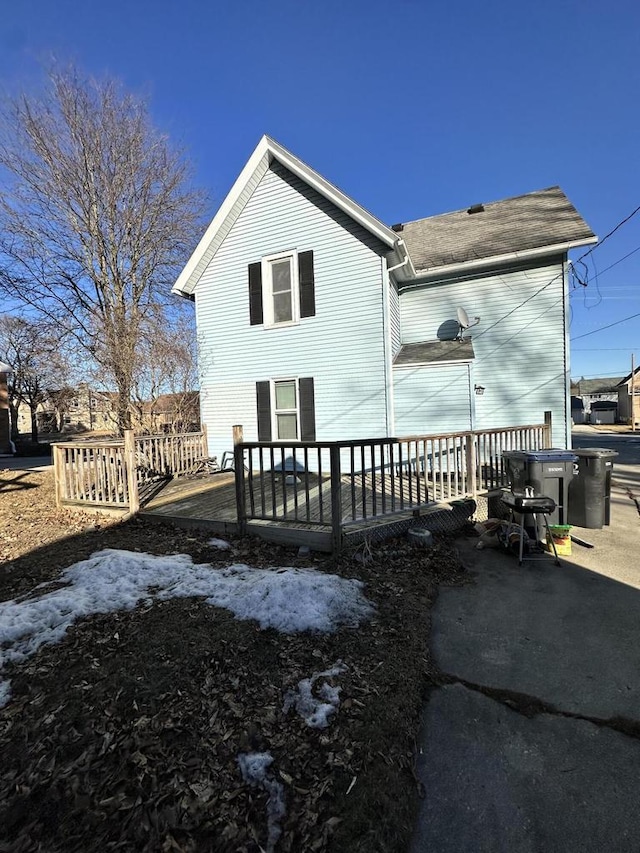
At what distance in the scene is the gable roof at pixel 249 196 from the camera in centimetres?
864

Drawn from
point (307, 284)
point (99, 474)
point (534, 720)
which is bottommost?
point (534, 720)

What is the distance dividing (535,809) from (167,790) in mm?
1629

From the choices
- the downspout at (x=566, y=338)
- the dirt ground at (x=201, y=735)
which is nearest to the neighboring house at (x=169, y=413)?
the dirt ground at (x=201, y=735)

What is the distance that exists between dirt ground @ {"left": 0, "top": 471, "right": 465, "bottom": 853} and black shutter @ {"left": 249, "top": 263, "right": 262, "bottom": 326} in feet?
26.4

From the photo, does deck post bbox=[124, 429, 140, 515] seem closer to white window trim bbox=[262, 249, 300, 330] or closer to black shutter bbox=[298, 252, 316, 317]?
white window trim bbox=[262, 249, 300, 330]

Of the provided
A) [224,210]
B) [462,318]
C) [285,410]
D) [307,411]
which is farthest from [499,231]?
[285,410]

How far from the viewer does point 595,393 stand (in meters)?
55.7

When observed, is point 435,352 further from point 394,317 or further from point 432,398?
point 394,317

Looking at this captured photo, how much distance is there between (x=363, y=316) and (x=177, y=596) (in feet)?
23.9

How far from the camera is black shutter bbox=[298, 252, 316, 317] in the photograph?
9594 millimetres

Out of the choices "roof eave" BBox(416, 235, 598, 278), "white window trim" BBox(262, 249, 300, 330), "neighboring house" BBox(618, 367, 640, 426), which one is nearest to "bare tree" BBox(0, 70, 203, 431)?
"white window trim" BBox(262, 249, 300, 330)

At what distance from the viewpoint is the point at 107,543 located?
542 centimetres

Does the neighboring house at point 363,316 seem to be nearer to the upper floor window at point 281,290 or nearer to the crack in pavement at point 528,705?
the upper floor window at point 281,290

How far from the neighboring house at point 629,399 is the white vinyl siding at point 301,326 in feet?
127
